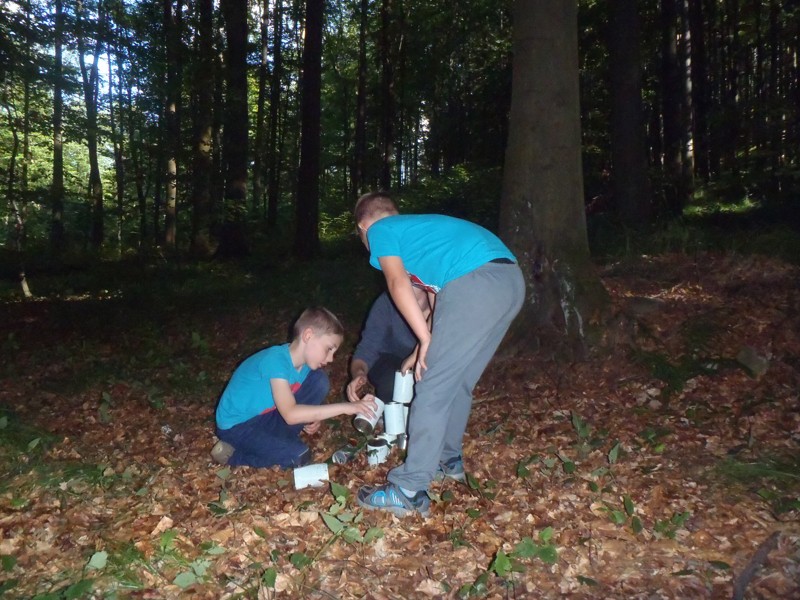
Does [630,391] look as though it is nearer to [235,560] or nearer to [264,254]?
[235,560]

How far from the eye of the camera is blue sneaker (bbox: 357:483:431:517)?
351 centimetres

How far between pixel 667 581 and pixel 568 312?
9.67 feet

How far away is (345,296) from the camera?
9188 mm

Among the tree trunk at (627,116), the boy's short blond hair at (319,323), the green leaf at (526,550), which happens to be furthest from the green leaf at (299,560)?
the tree trunk at (627,116)

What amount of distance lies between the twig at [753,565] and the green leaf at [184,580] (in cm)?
239

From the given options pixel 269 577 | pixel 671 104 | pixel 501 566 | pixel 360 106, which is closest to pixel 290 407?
pixel 269 577

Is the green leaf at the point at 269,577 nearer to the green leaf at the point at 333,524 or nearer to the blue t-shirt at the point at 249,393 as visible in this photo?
the green leaf at the point at 333,524

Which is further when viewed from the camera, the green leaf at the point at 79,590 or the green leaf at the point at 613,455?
the green leaf at the point at 613,455

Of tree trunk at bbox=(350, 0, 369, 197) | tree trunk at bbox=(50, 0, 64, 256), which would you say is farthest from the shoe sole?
tree trunk at bbox=(350, 0, 369, 197)

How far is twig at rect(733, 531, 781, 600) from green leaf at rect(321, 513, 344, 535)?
1833 mm

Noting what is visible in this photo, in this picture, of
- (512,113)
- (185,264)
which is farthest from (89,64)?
(512,113)

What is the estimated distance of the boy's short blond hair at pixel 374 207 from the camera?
3.61m

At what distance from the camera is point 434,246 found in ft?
11.1

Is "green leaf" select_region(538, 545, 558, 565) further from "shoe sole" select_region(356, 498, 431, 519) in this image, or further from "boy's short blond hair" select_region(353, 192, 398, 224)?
"boy's short blond hair" select_region(353, 192, 398, 224)
